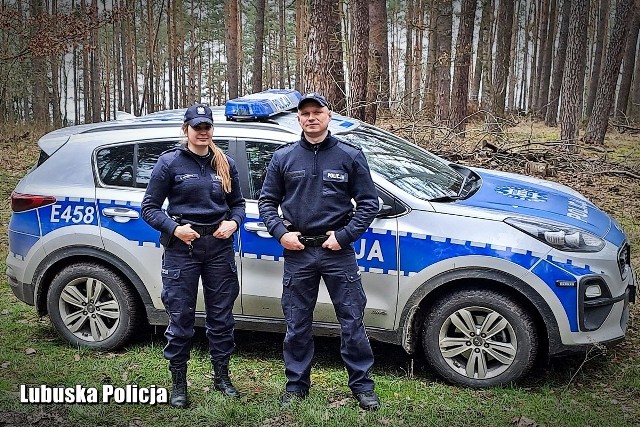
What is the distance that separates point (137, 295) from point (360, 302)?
78.6 inches

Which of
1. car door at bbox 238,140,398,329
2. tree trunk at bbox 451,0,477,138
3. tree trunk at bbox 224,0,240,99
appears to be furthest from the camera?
tree trunk at bbox 224,0,240,99

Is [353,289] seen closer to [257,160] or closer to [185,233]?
[185,233]

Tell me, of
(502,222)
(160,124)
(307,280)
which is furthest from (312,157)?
(160,124)

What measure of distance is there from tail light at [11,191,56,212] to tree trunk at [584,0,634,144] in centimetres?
1333

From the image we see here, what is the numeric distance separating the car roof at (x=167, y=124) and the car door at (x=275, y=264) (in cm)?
19

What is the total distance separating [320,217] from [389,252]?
2.45ft

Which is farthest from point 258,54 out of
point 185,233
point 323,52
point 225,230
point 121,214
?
point 185,233

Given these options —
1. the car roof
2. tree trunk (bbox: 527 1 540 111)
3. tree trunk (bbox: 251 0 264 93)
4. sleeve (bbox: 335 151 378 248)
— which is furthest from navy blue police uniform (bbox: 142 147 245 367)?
tree trunk (bbox: 527 1 540 111)

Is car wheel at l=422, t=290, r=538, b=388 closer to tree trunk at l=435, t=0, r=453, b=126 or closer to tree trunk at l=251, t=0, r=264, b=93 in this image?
tree trunk at l=435, t=0, r=453, b=126

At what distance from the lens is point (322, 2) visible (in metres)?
9.93

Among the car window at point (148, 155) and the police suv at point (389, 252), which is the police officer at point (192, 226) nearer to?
the police suv at point (389, 252)

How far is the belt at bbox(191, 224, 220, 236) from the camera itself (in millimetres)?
4262

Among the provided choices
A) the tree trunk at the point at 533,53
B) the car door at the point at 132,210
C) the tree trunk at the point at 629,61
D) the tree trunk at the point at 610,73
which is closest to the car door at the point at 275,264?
the car door at the point at 132,210

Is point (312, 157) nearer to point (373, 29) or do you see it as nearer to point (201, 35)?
point (373, 29)
